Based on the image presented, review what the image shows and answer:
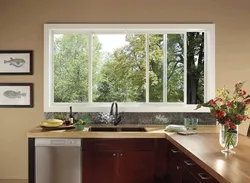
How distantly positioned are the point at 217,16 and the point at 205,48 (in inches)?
17.2

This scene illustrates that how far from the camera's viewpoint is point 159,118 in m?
4.17

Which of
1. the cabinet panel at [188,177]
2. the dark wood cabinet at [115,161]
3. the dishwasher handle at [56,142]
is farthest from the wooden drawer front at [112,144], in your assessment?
the cabinet panel at [188,177]

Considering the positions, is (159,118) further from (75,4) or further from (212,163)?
(212,163)

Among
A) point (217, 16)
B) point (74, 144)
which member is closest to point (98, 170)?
point (74, 144)

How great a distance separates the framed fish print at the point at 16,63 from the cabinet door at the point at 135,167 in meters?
1.71

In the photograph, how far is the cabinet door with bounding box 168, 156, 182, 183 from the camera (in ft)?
9.08

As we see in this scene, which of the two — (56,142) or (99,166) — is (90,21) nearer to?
(56,142)

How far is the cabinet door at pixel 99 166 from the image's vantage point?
11.3 feet

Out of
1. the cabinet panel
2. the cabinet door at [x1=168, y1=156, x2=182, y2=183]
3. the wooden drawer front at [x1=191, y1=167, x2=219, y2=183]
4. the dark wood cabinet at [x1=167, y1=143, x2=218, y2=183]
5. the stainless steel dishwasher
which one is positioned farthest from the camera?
the stainless steel dishwasher

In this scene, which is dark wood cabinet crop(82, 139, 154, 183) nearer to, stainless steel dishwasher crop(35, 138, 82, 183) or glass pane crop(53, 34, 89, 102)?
stainless steel dishwasher crop(35, 138, 82, 183)

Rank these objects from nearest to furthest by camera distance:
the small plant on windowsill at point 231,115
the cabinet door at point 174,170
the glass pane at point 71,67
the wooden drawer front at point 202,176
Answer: the wooden drawer front at point 202,176 < the small plant on windowsill at point 231,115 < the cabinet door at point 174,170 < the glass pane at point 71,67

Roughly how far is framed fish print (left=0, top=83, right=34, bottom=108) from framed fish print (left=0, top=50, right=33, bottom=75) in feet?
0.56

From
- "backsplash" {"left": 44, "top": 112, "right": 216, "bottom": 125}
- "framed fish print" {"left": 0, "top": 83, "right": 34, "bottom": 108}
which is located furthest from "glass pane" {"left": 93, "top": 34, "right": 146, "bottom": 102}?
"framed fish print" {"left": 0, "top": 83, "right": 34, "bottom": 108}

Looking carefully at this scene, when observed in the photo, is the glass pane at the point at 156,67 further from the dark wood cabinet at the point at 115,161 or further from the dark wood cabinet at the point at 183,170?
the dark wood cabinet at the point at 183,170
